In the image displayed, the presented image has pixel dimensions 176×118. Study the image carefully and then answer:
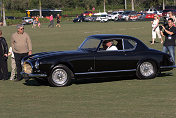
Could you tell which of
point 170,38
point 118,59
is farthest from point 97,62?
point 170,38

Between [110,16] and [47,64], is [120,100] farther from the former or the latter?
[110,16]

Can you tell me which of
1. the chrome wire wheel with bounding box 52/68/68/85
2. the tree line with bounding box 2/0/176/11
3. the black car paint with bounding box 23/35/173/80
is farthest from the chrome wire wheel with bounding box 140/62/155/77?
the tree line with bounding box 2/0/176/11

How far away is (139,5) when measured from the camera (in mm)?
159875

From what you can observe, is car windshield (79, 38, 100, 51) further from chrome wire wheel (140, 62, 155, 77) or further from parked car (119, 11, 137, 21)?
parked car (119, 11, 137, 21)

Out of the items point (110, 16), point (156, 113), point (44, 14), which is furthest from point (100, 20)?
point (156, 113)

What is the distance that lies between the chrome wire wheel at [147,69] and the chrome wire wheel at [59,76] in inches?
93.7

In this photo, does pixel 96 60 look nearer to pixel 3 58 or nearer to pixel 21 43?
pixel 21 43

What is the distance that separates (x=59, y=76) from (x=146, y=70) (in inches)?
108

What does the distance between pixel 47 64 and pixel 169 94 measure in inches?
133

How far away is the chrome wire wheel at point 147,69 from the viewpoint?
13.1m

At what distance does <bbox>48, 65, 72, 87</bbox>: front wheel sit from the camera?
12.0 metres

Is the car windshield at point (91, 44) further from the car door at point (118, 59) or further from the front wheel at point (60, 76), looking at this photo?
the front wheel at point (60, 76)

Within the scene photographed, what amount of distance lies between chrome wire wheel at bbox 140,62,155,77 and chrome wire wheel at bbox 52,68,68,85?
7.80ft

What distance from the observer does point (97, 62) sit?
40.7 ft
